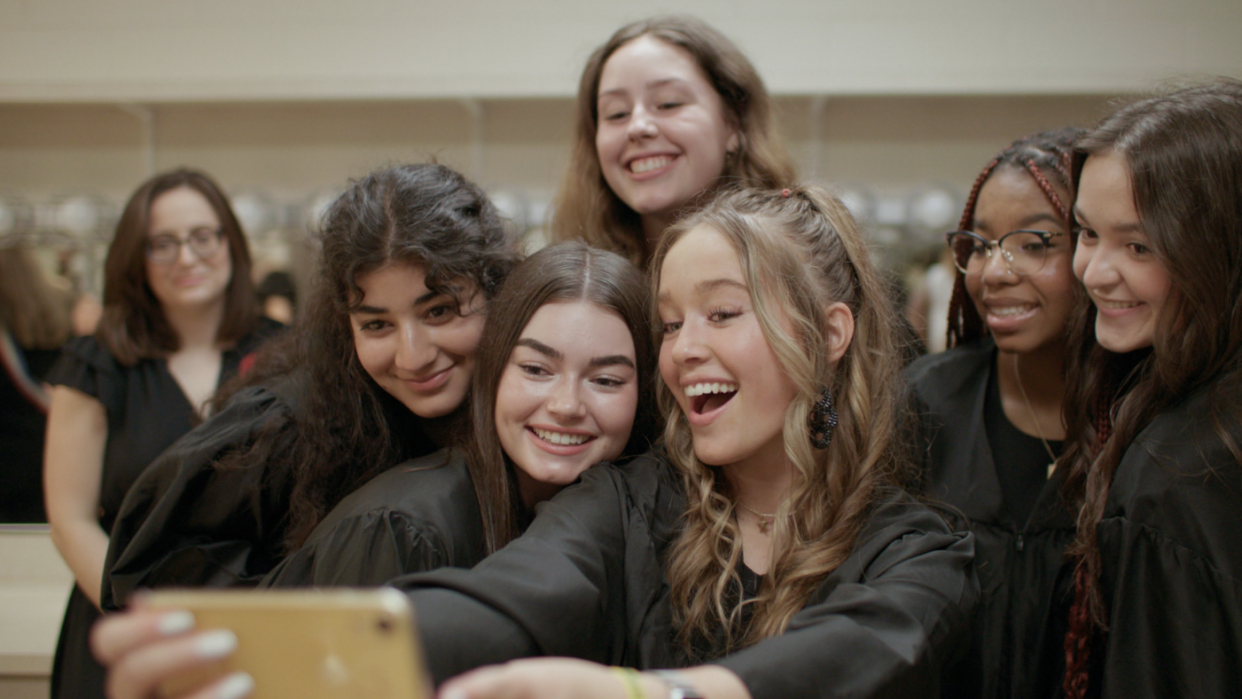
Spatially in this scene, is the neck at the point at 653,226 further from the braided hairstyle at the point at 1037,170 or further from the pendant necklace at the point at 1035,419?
the pendant necklace at the point at 1035,419

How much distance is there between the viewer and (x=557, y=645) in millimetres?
1070

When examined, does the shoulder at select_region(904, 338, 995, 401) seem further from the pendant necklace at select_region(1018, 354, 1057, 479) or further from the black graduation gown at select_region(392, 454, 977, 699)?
the black graduation gown at select_region(392, 454, 977, 699)

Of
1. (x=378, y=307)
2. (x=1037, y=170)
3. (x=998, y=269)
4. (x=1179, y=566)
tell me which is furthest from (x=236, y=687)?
(x=1037, y=170)

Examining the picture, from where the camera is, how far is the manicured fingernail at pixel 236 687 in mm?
648

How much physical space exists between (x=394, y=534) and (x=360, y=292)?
506mm

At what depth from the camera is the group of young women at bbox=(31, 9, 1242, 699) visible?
1199 millimetres

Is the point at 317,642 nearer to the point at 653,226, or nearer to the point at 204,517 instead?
the point at 204,517

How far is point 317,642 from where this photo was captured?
634mm

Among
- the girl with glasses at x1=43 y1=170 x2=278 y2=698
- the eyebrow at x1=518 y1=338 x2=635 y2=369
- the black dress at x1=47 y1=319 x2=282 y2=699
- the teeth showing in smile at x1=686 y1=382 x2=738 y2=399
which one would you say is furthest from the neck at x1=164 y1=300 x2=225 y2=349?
the teeth showing in smile at x1=686 y1=382 x2=738 y2=399

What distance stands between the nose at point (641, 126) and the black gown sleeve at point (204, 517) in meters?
0.99

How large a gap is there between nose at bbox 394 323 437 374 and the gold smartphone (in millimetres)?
883

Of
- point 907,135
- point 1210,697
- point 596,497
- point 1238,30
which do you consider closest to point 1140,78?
point 1238,30

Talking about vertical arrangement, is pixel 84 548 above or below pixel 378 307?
below

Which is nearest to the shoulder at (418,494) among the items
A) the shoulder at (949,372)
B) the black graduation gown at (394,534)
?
the black graduation gown at (394,534)
